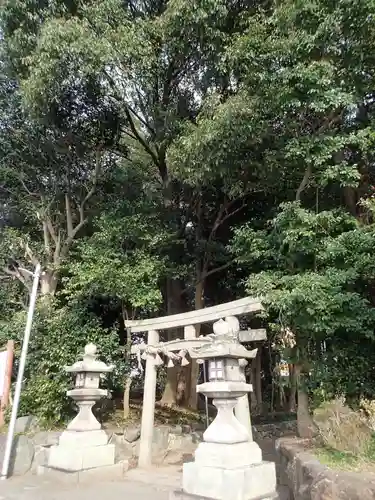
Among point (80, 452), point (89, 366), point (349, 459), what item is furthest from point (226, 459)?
point (89, 366)

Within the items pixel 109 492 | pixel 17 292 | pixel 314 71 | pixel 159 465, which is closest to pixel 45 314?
pixel 17 292

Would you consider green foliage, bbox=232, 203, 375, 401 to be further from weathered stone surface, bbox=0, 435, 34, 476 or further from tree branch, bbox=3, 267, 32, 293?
tree branch, bbox=3, 267, 32, 293

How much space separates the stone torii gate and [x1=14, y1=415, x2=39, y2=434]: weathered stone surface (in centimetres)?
254

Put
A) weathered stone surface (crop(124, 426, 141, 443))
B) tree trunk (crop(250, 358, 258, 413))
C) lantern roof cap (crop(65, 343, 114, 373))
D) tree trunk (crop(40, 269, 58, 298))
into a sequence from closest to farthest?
lantern roof cap (crop(65, 343, 114, 373)), weathered stone surface (crop(124, 426, 141, 443)), tree trunk (crop(40, 269, 58, 298)), tree trunk (crop(250, 358, 258, 413))

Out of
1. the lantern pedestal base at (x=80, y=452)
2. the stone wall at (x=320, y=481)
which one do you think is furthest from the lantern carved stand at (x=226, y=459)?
the lantern pedestal base at (x=80, y=452)

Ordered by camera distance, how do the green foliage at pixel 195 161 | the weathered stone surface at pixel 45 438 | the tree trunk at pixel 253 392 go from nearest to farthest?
the green foliage at pixel 195 161
the weathered stone surface at pixel 45 438
the tree trunk at pixel 253 392

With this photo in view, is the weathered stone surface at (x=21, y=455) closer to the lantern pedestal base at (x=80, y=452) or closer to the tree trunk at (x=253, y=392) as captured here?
the lantern pedestal base at (x=80, y=452)

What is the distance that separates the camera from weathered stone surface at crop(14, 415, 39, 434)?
934 centimetres

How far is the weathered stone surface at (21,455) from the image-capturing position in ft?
26.5

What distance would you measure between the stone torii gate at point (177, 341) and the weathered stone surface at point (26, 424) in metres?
2.54

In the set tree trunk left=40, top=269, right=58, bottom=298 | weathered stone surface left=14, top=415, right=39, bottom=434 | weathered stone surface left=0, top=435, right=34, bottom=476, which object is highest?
tree trunk left=40, top=269, right=58, bottom=298

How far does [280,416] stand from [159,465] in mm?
6787

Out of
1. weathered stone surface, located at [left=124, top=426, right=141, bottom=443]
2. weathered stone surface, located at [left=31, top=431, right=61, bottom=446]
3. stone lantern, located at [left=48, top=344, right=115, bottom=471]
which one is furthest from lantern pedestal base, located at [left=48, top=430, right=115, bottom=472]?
weathered stone surface, located at [left=124, top=426, right=141, bottom=443]

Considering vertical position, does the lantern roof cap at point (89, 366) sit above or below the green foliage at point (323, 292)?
below
